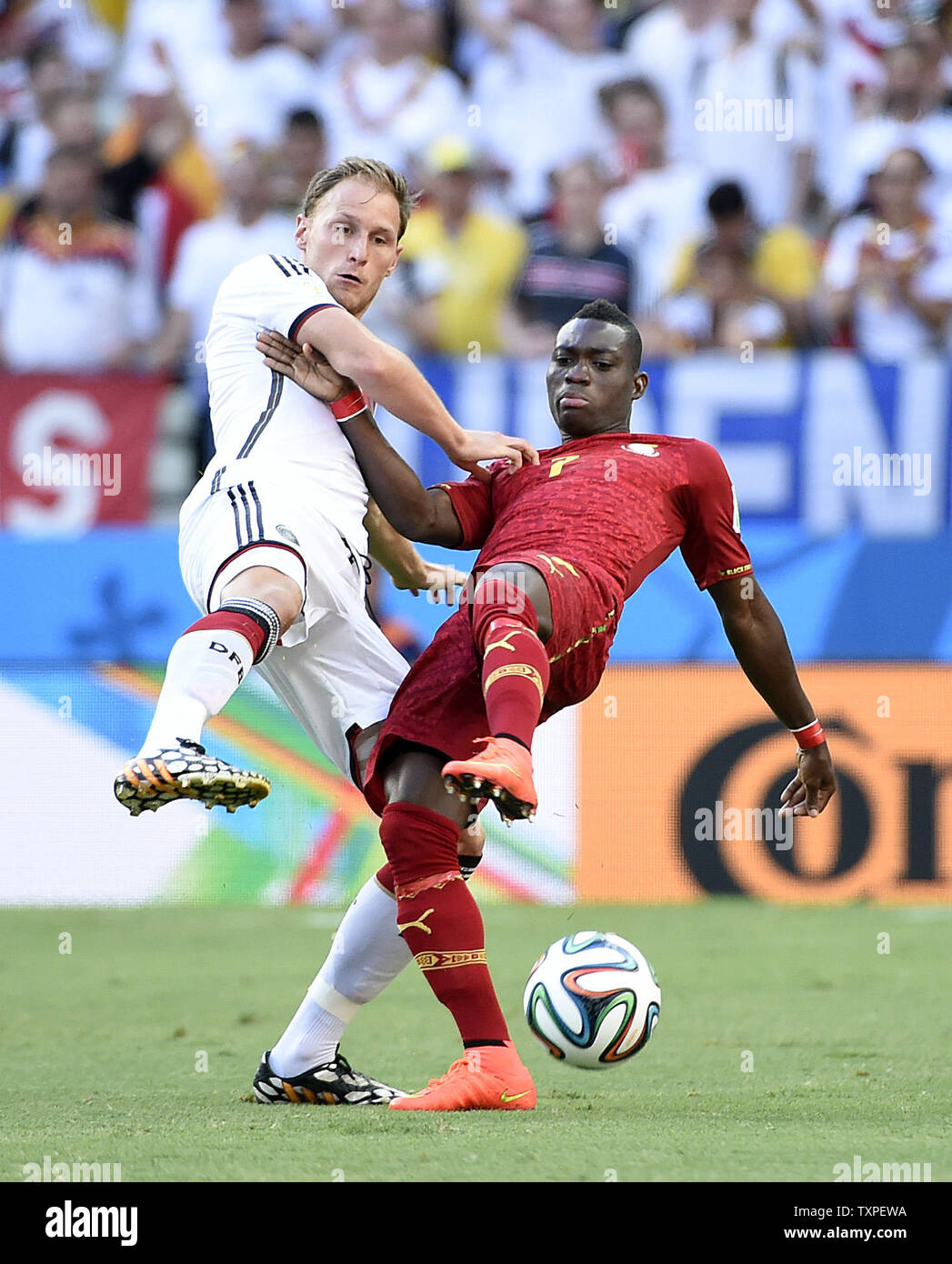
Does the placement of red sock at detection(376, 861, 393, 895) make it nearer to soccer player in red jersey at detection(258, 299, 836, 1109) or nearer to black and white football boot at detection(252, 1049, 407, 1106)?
soccer player in red jersey at detection(258, 299, 836, 1109)

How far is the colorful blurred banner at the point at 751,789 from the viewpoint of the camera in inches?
342

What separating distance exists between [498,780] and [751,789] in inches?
213

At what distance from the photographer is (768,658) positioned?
182 inches

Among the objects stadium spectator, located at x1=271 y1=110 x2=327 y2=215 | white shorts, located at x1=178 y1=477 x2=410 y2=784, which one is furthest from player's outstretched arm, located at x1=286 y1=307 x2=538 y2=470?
stadium spectator, located at x1=271 y1=110 x2=327 y2=215

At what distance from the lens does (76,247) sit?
1076cm

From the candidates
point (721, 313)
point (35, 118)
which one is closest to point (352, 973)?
point (721, 313)

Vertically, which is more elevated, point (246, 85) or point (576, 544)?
point (246, 85)

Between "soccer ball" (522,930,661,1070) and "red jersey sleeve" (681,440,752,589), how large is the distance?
1012mm

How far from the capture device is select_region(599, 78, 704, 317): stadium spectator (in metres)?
10.6

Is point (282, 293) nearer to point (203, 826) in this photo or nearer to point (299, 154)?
point (203, 826)

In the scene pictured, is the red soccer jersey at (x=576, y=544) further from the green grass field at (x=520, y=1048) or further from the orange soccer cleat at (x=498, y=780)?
the green grass field at (x=520, y=1048)

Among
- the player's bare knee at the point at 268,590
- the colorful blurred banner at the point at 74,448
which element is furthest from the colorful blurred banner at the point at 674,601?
the player's bare knee at the point at 268,590
